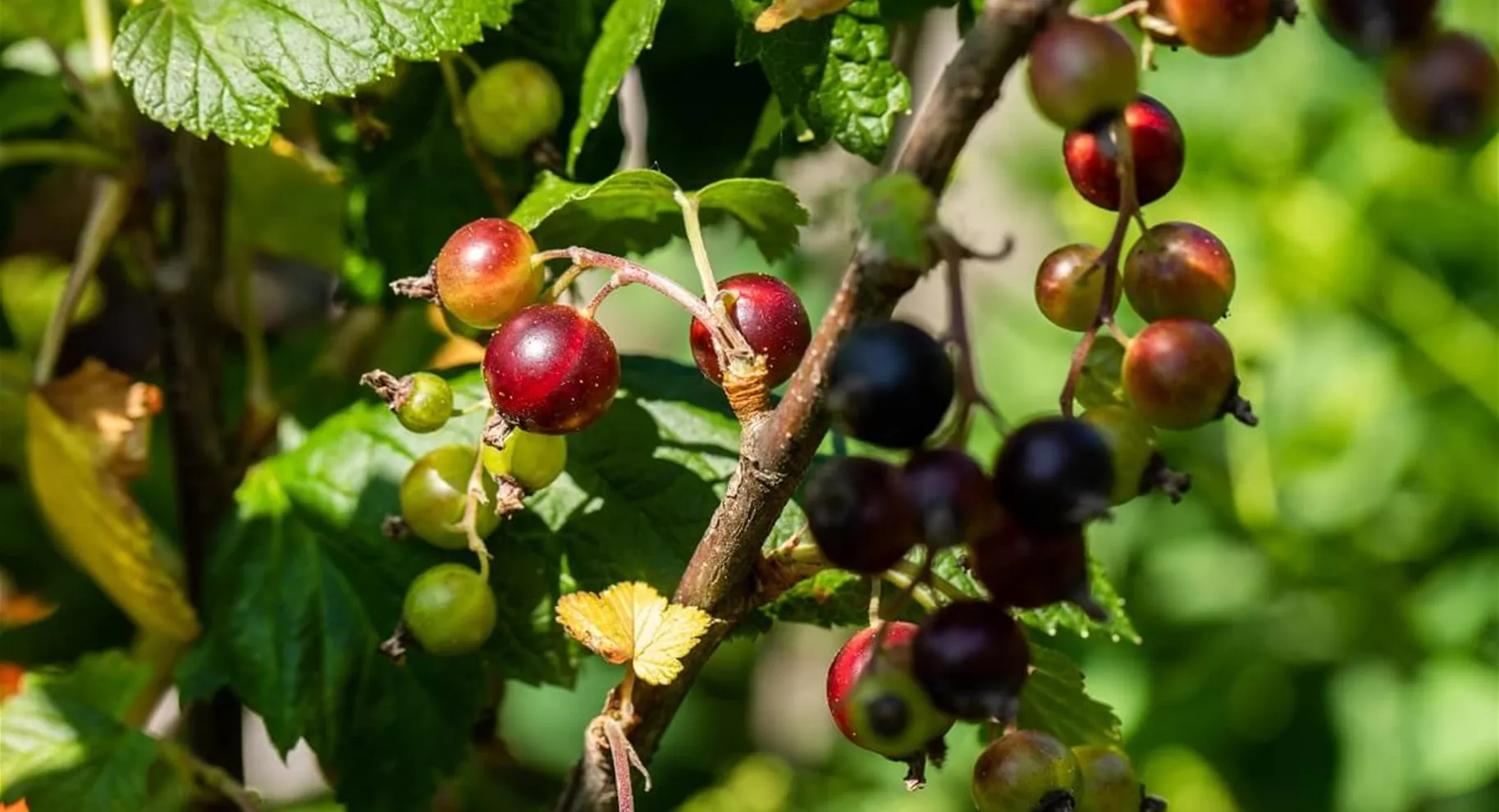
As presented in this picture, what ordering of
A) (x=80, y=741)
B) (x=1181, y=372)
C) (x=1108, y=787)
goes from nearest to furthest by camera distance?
(x=1181, y=372) < (x=1108, y=787) < (x=80, y=741)

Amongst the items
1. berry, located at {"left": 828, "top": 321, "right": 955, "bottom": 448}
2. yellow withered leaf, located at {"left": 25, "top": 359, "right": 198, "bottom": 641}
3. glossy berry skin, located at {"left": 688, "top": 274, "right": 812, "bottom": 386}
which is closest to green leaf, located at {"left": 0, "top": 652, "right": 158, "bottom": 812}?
yellow withered leaf, located at {"left": 25, "top": 359, "right": 198, "bottom": 641}

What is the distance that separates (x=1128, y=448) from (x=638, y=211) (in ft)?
1.07

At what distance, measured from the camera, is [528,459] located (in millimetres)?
637

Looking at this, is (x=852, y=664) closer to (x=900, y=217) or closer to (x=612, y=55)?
(x=900, y=217)

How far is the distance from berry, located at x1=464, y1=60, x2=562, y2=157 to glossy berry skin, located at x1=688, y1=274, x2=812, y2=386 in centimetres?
22

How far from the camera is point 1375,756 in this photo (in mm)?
1455

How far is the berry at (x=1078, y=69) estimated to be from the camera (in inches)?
15.5

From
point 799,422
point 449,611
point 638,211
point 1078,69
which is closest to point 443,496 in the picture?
point 449,611

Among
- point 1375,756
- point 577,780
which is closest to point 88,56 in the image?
point 577,780

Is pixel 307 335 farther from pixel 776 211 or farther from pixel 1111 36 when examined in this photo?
pixel 1111 36

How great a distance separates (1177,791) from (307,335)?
0.81 meters

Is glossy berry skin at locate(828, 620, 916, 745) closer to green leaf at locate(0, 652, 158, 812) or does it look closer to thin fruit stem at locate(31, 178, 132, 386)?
green leaf at locate(0, 652, 158, 812)

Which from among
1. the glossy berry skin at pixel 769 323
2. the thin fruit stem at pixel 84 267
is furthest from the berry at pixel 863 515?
the thin fruit stem at pixel 84 267

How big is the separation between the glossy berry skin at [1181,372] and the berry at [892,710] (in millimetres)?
104
